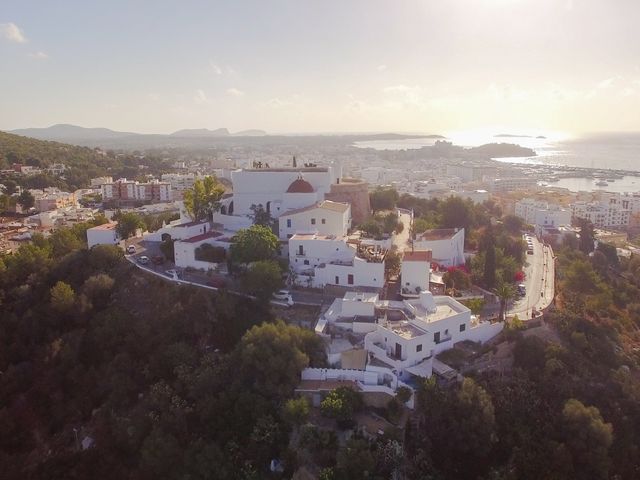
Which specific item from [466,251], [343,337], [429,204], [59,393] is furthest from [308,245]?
[429,204]

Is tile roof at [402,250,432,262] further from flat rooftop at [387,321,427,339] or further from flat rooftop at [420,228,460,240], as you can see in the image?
flat rooftop at [420,228,460,240]

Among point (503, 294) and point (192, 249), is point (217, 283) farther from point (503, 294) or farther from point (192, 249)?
point (503, 294)

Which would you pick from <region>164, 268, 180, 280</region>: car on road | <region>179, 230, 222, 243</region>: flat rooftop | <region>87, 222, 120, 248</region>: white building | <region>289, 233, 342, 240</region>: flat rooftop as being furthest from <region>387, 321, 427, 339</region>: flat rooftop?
<region>87, 222, 120, 248</region>: white building

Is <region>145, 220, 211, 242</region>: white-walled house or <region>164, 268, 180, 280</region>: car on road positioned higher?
<region>145, 220, 211, 242</region>: white-walled house

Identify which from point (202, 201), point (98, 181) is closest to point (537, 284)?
point (202, 201)

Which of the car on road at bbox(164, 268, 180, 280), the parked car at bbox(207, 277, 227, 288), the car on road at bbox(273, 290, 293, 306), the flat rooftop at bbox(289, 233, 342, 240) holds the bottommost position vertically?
the car on road at bbox(273, 290, 293, 306)

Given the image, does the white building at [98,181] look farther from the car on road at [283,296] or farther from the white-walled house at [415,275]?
the white-walled house at [415,275]

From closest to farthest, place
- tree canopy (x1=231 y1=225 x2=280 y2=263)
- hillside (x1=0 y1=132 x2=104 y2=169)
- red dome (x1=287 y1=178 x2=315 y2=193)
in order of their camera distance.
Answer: tree canopy (x1=231 y1=225 x2=280 y2=263) < red dome (x1=287 y1=178 x2=315 y2=193) < hillside (x1=0 y1=132 x2=104 y2=169)

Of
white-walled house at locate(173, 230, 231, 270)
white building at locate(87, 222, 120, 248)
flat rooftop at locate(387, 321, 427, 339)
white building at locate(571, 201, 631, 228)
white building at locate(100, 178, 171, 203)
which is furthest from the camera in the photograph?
white building at locate(100, 178, 171, 203)
